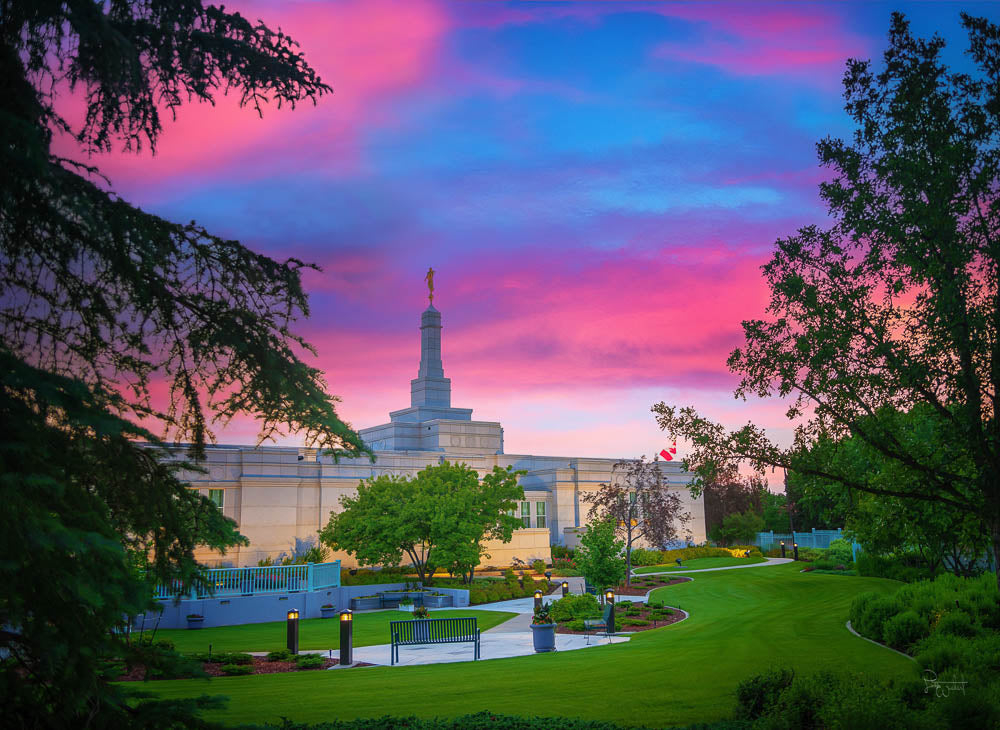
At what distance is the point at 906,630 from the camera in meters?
16.2

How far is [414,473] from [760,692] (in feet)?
128

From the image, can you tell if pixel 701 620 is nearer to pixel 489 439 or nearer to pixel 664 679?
pixel 664 679

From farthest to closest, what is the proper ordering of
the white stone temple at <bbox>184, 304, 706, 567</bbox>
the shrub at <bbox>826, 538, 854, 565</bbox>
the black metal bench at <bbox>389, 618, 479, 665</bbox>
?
the shrub at <bbox>826, 538, 854, 565</bbox> → the white stone temple at <bbox>184, 304, 706, 567</bbox> → the black metal bench at <bbox>389, 618, 479, 665</bbox>

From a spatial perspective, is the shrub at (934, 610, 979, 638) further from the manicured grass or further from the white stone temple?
the white stone temple

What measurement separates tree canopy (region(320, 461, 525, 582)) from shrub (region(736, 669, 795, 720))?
23.3 metres

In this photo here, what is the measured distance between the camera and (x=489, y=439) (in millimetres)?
59188

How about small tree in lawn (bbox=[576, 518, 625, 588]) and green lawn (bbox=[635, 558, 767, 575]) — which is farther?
green lawn (bbox=[635, 558, 767, 575])

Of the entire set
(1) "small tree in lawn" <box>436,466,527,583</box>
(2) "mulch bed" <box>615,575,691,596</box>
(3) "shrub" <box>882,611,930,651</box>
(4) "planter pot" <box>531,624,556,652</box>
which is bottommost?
(2) "mulch bed" <box>615,575,691,596</box>

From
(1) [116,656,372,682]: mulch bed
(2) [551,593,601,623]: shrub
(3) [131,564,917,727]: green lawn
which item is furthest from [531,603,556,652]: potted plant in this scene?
(2) [551,593,601,623]: shrub

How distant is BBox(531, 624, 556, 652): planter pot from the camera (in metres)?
19.0

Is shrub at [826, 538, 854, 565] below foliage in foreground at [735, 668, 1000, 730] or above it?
below

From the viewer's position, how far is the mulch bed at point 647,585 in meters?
35.0

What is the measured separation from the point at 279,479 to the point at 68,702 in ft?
118

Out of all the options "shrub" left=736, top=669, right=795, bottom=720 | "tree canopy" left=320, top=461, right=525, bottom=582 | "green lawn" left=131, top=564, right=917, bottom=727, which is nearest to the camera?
"shrub" left=736, top=669, right=795, bottom=720
